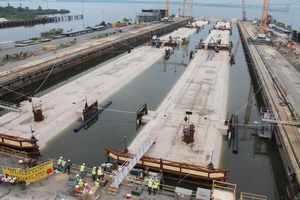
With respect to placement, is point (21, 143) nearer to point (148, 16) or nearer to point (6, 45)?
point (6, 45)

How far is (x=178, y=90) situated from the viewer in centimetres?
3819

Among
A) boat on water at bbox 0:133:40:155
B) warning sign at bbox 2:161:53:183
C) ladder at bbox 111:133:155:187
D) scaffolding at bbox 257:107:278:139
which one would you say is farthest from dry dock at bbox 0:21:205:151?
scaffolding at bbox 257:107:278:139

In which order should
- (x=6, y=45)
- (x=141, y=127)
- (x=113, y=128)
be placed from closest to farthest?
(x=141, y=127) < (x=113, y=128) < (x=6, y=45)

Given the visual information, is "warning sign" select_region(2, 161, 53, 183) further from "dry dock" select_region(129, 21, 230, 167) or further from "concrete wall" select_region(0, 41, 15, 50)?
"concrete wall" select_region(0, 41, 15, 50)

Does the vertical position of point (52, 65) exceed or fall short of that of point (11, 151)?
it exceeds it

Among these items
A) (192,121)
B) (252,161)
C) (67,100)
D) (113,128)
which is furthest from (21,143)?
(252,161)

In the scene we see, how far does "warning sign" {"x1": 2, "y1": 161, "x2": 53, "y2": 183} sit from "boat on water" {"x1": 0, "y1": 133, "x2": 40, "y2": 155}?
5.57m

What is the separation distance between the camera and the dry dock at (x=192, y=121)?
2278 centimetres

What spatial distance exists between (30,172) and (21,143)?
21.8 feet

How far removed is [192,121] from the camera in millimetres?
28344

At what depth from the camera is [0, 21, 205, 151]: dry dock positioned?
26719mm

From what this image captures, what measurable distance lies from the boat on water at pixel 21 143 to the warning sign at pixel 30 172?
5.57 metres

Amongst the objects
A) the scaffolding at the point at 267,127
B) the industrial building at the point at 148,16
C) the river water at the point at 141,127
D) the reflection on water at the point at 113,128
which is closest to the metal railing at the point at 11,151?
the river water at the point at 141,127

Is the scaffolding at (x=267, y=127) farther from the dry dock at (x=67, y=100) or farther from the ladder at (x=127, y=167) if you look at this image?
the dry dock at (x=67, y=100)
